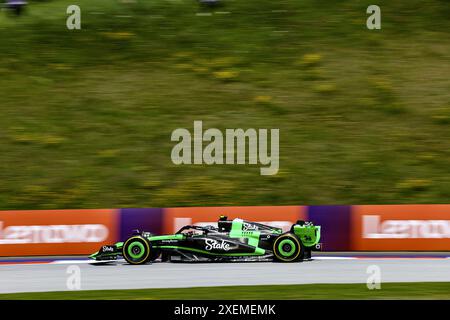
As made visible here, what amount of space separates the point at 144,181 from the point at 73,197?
1940 mm

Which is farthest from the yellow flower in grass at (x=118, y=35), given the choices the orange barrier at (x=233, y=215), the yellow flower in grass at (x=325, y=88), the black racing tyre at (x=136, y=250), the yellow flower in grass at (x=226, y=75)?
the black racing tyre at (x=136, y=250)

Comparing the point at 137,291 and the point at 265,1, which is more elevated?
the point at 265,1

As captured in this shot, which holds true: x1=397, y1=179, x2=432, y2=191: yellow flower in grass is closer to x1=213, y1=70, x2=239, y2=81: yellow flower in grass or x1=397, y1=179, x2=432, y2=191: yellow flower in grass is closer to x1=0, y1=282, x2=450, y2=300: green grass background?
x1=213, y1=70, x2=239, y2=81: yellow flower in grass

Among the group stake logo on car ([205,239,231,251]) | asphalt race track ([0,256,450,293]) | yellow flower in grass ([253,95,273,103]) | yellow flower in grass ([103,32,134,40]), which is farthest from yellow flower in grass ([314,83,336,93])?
stake logo on car ([205,239,231,251])

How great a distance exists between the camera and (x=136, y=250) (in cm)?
1398

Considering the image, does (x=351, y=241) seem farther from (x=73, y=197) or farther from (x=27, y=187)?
(x=27, y=187)

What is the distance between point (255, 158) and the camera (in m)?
21.0

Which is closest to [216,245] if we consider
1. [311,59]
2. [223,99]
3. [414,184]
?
[414,184]

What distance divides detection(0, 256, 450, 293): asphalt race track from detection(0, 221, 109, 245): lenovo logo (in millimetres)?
1015

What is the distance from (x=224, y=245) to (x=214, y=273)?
2.95 feet

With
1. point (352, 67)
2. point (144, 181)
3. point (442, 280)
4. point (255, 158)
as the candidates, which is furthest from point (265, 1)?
point (442, 280)

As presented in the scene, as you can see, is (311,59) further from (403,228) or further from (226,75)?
(403,228)

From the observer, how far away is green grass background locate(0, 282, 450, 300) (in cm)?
1099

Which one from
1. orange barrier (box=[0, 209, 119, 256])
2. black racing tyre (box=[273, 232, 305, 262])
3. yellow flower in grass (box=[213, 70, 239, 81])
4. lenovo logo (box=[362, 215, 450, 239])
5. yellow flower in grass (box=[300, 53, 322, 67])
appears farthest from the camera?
yellow flower in grass (box=[300, 53, 322, 67])
